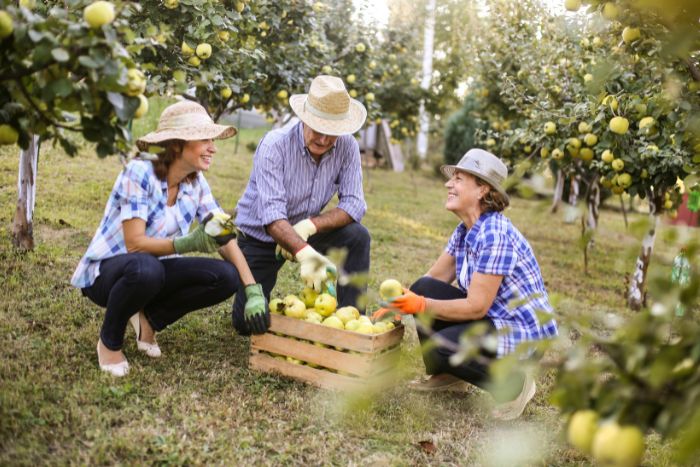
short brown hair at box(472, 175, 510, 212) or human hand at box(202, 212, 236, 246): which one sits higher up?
short brown hair at box(472, 175, 510, 212)

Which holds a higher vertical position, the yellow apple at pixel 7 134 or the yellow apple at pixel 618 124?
the yellow apple at pixel 7 134

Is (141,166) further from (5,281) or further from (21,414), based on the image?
(5,281)

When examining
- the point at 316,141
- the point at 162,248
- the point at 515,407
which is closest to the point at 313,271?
the point at 162,248

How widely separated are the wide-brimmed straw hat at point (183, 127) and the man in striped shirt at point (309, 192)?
0.51 meters

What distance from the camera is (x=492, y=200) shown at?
304 centimetres

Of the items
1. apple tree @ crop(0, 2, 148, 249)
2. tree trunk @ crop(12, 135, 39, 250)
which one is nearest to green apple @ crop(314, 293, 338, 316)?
apple tree @ crop(0, 2, 148, 249)

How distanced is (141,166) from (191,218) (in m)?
0.39

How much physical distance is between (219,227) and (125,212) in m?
0.40

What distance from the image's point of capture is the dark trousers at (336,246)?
3.59 meters

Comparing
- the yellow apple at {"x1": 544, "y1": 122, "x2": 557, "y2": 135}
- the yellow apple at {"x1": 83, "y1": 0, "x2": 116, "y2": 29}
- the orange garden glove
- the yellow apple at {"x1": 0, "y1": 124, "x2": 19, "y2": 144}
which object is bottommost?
the orange garden glove

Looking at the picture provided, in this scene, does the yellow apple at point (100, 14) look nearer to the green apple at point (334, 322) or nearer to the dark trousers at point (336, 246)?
the green apple at point (334, 322)

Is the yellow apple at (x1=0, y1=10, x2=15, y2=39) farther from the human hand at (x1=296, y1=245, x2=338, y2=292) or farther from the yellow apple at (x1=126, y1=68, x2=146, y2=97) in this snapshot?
the human hand at (x1=296, y1=245, x2=338, y2=292)

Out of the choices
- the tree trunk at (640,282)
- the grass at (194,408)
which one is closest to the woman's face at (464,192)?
the grass at (194,408)

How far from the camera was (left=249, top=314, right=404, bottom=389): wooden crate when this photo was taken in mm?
2889
